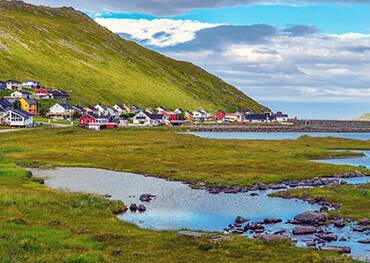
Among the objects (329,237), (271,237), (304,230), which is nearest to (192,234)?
(271,237)

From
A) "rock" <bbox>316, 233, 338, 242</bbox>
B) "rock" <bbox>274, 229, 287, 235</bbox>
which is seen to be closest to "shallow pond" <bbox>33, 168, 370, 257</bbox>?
"rock" <bbox>274, 229, 287, 235</bbox>

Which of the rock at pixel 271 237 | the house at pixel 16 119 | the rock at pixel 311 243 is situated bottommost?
the rock at pixel 311 243

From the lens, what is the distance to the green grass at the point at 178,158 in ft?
274

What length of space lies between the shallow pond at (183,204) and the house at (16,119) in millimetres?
105120

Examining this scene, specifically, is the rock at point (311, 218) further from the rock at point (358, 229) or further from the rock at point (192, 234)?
the rock at point (192, 234)

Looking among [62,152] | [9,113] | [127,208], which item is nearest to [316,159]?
[62,152]

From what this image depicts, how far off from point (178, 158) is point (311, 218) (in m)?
58.8

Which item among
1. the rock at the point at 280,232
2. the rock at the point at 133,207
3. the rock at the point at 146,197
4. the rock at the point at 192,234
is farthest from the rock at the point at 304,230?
the rock at the point at 146,197

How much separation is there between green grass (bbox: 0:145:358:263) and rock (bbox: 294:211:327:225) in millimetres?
11121

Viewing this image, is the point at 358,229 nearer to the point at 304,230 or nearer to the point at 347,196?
the point at 304,230

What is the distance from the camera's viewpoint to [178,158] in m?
106

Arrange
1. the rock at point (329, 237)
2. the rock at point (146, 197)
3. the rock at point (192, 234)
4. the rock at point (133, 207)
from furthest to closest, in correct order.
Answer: the rock at point (146, 197) < the rock at point (133, 207) < the rock at point (329, 237) < the rock at point (192, 234)

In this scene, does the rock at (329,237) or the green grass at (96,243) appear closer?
the green grass at (96,243)

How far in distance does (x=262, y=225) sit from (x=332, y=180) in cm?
3400
